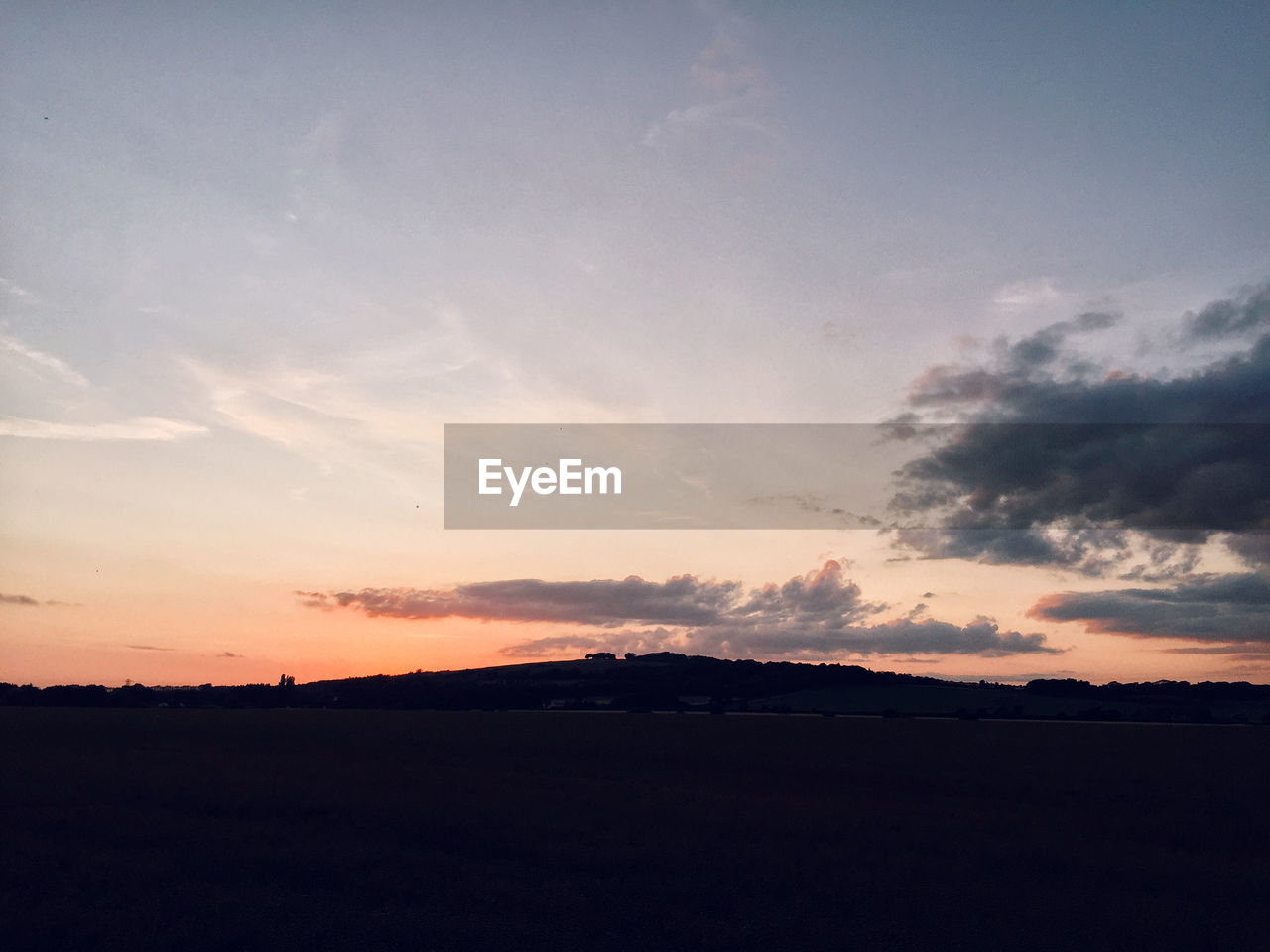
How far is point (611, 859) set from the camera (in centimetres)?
2592

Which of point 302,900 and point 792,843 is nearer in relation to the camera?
point 302,900

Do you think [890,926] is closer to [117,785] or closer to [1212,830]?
[1212,830]

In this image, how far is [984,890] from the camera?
76.7 feet

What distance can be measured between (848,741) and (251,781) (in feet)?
199

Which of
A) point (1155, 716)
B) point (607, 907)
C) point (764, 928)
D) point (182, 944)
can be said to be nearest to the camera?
point (182, 944)

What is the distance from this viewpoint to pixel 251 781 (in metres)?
43.5

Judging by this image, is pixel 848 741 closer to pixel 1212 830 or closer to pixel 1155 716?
pixel 1212 830

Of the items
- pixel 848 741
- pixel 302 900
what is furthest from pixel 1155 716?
pixel 302 900

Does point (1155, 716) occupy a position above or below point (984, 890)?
below

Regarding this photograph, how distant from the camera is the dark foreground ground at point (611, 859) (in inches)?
766

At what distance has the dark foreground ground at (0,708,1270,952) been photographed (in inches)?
766

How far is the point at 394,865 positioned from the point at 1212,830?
3027 centimetres

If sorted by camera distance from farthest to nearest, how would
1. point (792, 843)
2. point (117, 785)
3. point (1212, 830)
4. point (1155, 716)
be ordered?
point (1155, 716) → point (117, 785) → point (1212, 830) → point (792, 843)

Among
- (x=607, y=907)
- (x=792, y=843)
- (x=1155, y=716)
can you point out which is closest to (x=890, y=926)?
(x=607, y=907)
